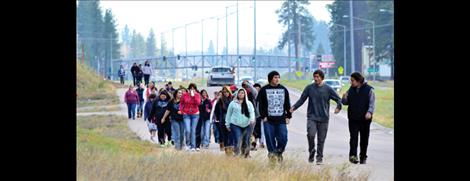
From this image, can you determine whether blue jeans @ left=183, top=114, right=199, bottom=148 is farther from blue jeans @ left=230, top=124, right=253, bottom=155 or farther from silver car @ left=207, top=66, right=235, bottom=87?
silver car @ left=207, top=66, right=235, bottom=87

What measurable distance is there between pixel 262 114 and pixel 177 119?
182 inches

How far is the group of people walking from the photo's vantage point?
15531 millimetres

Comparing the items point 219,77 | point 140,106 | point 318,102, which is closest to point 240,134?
point 318,102

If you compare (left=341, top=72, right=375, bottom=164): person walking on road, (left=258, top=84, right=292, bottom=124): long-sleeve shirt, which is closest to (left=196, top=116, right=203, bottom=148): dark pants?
(left=258, top=84, right=292, bottom=124): long-sleeve shirt

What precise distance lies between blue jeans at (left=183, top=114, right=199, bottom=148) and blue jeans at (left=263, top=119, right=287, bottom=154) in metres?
4.11

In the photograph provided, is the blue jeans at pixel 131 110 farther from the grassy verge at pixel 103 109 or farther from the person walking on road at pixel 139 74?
the grassy verge at pixel 103 109

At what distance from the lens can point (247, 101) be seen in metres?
17.0

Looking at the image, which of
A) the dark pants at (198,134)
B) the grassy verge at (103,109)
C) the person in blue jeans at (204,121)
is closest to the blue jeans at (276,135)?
the person in blue jeans at (204,121)

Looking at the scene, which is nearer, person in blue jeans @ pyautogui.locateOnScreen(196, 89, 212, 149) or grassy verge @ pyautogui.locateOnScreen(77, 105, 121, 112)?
person in blue jeans @ pyautogui.locateOnScreen(196, 89, 212, 149)

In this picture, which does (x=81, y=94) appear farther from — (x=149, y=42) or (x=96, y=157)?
(x=149, y=42)

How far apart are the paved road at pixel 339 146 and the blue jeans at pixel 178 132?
2.62ft
